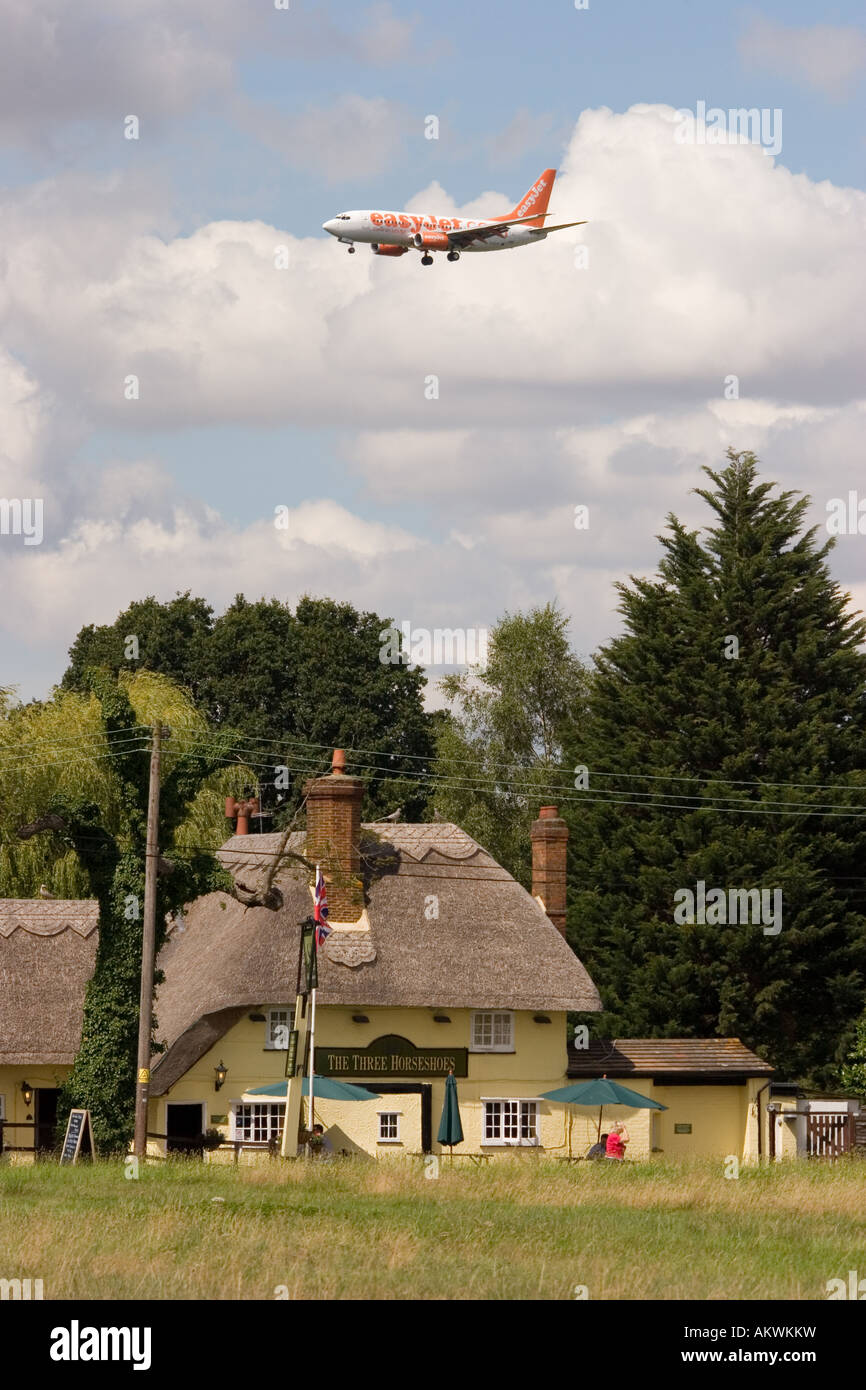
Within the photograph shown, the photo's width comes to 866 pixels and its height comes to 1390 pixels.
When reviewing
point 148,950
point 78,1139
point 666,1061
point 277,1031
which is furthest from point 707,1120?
point 78,1139

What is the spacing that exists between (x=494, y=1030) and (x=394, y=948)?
296cm

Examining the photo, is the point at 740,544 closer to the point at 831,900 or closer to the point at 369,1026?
the point at 831,900

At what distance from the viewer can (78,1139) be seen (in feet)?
113

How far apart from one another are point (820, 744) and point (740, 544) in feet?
22.6

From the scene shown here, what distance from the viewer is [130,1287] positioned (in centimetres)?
1733

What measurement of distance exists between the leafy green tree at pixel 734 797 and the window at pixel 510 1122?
32.3 ft

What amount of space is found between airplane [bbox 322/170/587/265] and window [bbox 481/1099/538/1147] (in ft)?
74.8

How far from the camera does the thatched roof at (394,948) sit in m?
39.2

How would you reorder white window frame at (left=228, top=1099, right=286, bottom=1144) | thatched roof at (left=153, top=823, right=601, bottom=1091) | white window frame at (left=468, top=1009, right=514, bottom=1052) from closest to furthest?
white window frame at (left=228, top=1099, right=286, bottom=1144), thatched roof at (left=153, top=823, right=601, bottom=1091), white window frame at (left=468, top=1009, right=514, bottom=1052)

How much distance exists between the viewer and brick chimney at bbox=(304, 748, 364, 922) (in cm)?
4144

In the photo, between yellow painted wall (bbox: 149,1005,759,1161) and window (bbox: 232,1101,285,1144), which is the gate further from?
window (bbox: 232,1101,285,1144)

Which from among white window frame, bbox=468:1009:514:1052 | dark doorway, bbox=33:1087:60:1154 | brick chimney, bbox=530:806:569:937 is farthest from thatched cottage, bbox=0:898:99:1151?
brick chimney, bbox=530:806:569:937

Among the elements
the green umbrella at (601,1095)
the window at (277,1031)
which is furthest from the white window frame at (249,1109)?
the green umbrella at (601,1095)
